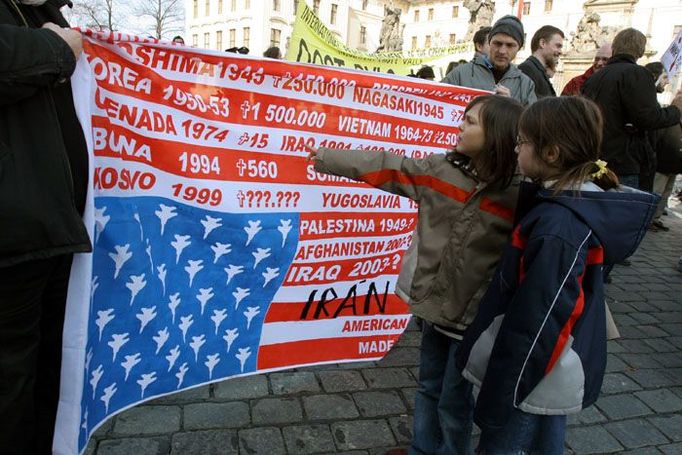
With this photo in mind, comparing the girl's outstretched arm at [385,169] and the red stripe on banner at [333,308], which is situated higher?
the girl's outstretched arm at [385,169]

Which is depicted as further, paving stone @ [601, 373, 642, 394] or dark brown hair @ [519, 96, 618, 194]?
Answer: paving stone @ [601, 373, 642, 394]

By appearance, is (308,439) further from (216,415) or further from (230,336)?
(230,336)

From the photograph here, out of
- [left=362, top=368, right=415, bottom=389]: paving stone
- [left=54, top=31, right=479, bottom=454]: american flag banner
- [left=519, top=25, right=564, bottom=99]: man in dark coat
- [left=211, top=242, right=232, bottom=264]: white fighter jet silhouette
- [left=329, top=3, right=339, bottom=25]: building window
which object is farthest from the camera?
[left=329, top=3, right=339, bottom=25]: building window

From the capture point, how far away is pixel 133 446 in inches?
92.5

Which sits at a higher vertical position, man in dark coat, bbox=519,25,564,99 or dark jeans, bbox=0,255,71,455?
man in dark coat, bbox=519,25,564,99

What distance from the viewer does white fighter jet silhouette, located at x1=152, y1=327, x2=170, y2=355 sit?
2348 mm

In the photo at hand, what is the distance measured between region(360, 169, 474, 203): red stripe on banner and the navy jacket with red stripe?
1.10 feet

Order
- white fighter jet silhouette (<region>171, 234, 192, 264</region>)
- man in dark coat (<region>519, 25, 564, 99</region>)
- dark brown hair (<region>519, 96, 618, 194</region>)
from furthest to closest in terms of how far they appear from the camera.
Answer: man in dark coat (<region>519, 25, 564, 99</region>)
white fighter jet silhouette (<region>171, 234, 192, 264</region>)
dark brown hair (<region>519, 96, 618, 194</region>)

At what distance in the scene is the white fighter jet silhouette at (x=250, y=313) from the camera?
2.61 m

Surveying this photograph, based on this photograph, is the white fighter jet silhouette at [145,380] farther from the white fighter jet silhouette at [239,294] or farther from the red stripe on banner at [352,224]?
the red stripe on banner at [352,224]

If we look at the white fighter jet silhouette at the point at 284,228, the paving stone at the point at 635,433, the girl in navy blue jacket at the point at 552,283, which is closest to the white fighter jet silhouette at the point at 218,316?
the white fighter jet silhouette at the point at 284,228

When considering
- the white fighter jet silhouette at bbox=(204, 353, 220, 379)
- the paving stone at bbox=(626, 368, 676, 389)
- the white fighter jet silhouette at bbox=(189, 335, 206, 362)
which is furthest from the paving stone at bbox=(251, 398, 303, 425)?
the paving stone at bbox=(626, 368, 676, 389)

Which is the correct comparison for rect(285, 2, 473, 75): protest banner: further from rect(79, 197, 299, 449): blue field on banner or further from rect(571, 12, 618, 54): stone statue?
rect(571, 12, 618, 54): stone statue

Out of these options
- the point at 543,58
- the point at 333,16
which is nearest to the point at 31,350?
the point at 543,58
